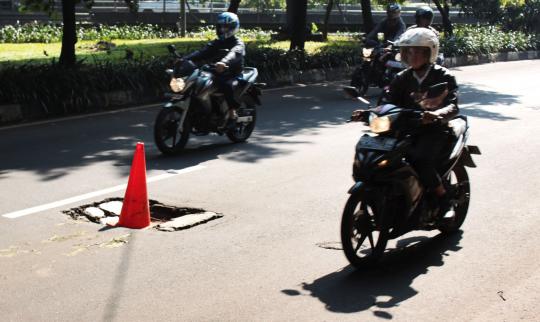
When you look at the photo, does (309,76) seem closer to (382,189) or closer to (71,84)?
(71,84)

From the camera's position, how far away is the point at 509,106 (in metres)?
15.6

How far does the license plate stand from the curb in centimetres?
802

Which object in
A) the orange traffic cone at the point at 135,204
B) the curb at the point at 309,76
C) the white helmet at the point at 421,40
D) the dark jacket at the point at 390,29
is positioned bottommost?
the curb at the point at 309,76

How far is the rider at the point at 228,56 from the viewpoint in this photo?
10.7 metres

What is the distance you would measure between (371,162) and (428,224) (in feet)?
3.44

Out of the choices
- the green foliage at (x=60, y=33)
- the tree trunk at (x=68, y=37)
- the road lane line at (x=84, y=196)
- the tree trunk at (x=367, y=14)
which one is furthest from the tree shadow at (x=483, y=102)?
the green foliage at (x=60, y=33)

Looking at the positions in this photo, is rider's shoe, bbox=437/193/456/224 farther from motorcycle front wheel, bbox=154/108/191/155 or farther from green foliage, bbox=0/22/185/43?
green foliage, bbox=0/22/185/43

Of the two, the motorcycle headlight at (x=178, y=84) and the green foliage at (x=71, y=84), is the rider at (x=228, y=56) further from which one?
the green foliage at (x=71, y=84)

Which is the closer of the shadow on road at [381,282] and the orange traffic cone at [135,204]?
the shadow on road at [381,282]

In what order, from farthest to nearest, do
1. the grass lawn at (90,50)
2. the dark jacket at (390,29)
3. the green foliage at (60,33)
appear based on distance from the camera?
the green foliage at (60,33) → the grass lawn at (90,50) → the dark jacket at (390,29)

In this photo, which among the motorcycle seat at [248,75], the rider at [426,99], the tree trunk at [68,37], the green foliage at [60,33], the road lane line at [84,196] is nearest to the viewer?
the rider at [426,99]

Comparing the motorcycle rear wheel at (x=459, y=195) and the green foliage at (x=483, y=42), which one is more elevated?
the motorcycle rear wheel at (x=459, y=195)

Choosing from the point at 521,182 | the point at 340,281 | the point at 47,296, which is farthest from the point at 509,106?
the point at 47,296

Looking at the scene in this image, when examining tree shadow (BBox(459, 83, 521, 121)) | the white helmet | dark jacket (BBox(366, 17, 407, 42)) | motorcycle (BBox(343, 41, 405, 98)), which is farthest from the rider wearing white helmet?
dark jacket (BBox(366, 17, 407, 42))
